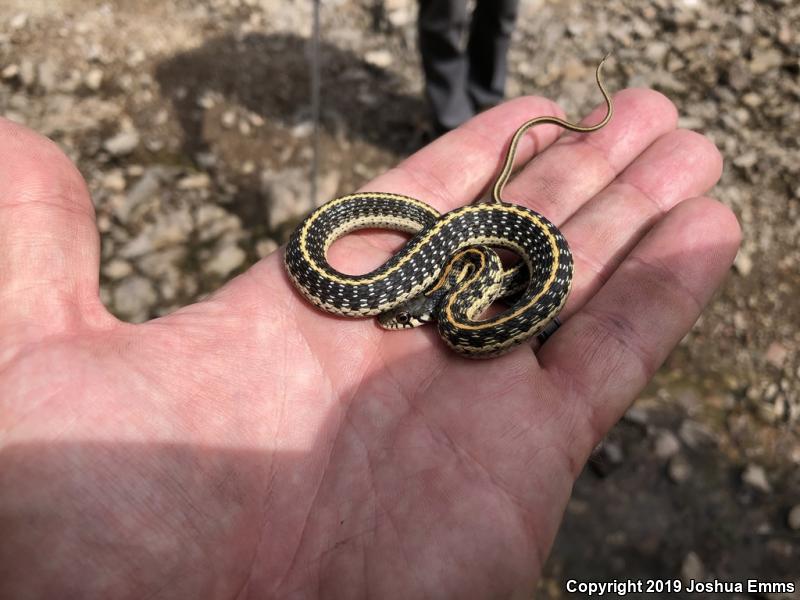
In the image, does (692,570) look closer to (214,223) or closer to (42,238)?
(42,238)

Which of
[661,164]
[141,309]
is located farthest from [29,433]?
[661,164]

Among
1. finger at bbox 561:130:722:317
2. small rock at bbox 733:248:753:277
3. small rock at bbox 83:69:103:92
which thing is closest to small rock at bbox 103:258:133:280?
small rock at bbox 83:69:103:92

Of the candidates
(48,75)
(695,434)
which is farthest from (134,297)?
(695,434)

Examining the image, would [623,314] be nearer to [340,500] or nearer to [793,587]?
[340,500]

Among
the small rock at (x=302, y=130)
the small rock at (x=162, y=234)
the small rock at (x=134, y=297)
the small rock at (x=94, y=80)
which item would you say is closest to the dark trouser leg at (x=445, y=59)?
the small rock at (x=302, y=130)

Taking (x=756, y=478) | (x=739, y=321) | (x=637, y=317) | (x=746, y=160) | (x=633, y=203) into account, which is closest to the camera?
(x=637, y=317)
